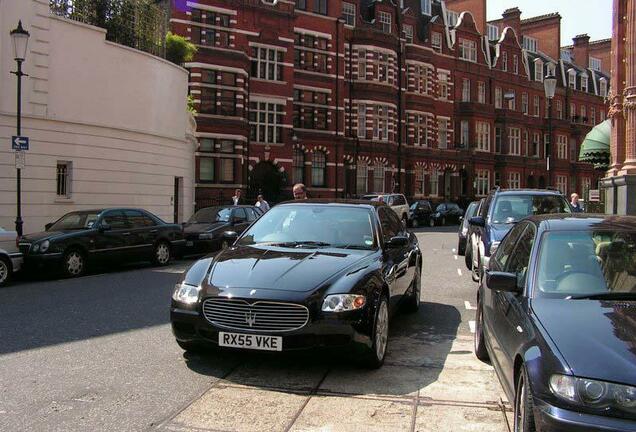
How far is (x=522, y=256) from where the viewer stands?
488cm

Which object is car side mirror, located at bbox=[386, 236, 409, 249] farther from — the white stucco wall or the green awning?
the green awning

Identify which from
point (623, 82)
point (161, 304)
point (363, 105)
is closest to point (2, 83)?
point (161, 304)

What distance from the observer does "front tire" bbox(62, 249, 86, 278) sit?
12677 mm

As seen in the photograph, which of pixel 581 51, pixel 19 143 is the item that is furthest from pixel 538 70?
pixel 19 143

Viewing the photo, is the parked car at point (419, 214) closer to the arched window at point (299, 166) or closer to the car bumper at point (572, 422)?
the arched window at point (299, 166)

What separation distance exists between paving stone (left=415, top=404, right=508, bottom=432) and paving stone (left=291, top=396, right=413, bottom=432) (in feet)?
0.36

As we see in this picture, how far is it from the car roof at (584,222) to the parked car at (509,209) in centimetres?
551

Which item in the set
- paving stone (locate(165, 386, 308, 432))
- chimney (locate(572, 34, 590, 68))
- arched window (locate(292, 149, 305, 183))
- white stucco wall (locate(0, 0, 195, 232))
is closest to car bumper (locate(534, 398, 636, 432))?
paving stone (locate(165, 386, 308, 432))

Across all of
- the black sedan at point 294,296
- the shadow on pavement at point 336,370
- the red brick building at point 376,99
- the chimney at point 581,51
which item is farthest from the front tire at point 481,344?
the chimney at point 581,51

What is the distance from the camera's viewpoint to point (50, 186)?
19.0 metres

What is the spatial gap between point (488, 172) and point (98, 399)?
171 feet

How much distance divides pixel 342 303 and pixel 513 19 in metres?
59.7

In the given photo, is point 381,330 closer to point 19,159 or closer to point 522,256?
point 522,256

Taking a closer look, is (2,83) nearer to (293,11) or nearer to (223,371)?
(223,371)
